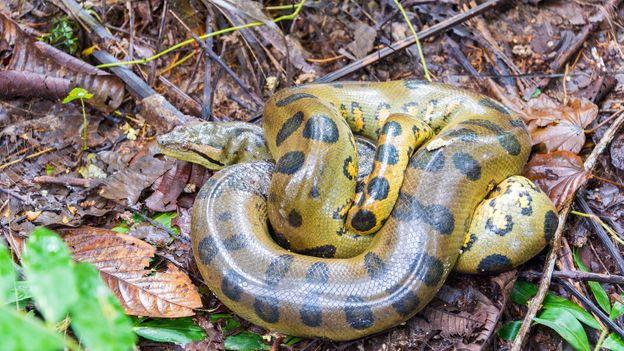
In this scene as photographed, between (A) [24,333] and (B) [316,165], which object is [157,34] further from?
(A) [24,333]

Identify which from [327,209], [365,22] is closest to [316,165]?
[327,209]

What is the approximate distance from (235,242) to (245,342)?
794 millimetres

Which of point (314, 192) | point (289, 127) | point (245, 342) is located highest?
point (289, 127)

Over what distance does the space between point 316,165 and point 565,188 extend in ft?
7.20

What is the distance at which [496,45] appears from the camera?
613 cm

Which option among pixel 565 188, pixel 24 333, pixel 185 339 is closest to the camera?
pixel 24 333

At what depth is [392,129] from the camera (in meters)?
4.70

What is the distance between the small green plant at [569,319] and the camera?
3984 millimetres

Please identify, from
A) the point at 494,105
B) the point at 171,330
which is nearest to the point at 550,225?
the point at 494,105

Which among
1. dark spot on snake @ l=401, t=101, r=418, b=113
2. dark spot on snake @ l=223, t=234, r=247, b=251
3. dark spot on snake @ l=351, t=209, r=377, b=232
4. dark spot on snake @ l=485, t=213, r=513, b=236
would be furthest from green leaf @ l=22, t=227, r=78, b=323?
dark spot on snake @ l=401, t=101, r=418, b=113

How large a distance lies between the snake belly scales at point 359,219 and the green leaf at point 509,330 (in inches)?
17.3

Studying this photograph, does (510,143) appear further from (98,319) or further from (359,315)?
(98,319)

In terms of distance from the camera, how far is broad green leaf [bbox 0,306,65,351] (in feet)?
4.57

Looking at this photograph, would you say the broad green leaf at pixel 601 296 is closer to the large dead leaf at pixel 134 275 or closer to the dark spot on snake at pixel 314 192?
the dark spot on snake at pixel 314 192
